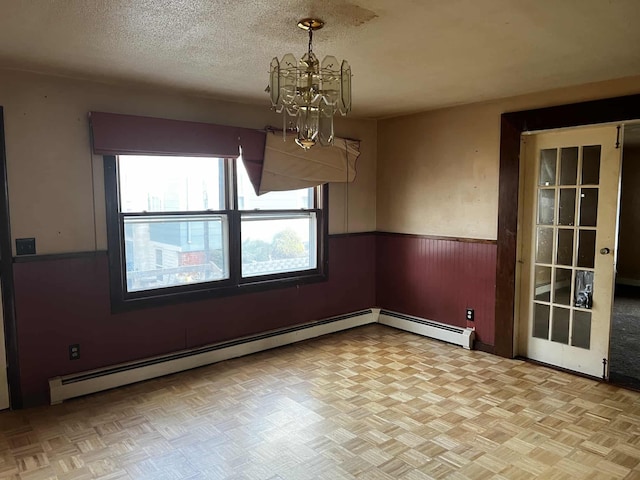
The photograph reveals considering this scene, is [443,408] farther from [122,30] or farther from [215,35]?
[122,30]

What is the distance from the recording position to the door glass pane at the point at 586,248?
3.61 meters

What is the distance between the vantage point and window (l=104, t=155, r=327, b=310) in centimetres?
356

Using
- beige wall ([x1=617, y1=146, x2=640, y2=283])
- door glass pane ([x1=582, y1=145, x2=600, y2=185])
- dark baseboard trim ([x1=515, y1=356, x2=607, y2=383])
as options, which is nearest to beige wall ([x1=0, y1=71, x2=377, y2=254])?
door glass pane ([x1=582, y1=145, x2=600, y2=185])

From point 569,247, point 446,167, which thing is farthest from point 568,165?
point 446,167

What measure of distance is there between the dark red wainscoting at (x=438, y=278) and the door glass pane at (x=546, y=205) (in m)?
0.49

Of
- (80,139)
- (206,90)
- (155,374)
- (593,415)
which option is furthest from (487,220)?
(80,139)

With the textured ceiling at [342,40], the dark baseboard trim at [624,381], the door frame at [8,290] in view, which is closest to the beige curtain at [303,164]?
the textured ceiling at [342,40]

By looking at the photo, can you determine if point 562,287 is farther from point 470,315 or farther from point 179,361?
point 179,361

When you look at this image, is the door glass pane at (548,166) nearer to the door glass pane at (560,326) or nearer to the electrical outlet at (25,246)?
the door glass pane at (560,326)

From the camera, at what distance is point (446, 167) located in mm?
4551

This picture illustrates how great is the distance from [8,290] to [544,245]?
420 centimetres

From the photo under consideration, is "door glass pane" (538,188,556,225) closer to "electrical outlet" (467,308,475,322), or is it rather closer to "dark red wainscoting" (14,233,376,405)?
"electrical outlet" (467,308,475,322)

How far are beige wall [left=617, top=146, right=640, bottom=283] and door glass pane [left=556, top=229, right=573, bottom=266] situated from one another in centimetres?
438

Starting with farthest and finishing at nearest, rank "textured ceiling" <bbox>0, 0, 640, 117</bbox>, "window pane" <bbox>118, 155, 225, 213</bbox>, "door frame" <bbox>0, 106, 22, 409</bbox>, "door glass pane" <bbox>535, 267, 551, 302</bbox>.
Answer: "door glass pane" <bbox>535, 267, 551, 302</bbox> < "window pane" <bbox>118, 155, 225, 213</bbox> < "door frame" <bbox>0, 106, 22, 409</bbox> < "textured ceiling" <bbox>0, 0, 640, 117</bbox>
